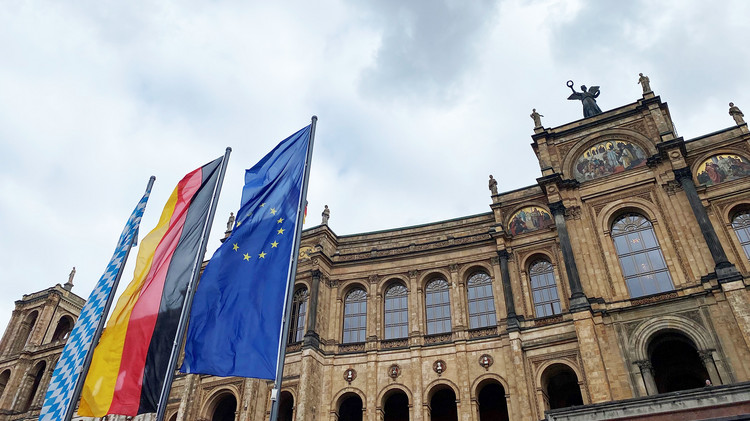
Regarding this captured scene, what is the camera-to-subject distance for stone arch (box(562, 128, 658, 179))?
99.7ft

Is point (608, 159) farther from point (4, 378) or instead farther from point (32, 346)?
point (4, 378)

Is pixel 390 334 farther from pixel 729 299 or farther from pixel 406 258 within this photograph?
pixel 729 299

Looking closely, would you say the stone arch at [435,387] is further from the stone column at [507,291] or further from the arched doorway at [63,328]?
the arched doorway at [63,328]

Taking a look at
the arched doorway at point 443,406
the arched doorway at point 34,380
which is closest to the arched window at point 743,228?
the arched doorway at point 443,406

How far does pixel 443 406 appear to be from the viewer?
3247cm

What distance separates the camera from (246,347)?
534 inches

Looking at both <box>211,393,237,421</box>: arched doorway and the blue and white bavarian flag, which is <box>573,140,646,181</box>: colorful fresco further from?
<box>211,393,237,421</box>: arched doorway

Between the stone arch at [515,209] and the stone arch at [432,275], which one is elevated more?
the stone arch at [515,209]

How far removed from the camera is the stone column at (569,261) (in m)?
26.8

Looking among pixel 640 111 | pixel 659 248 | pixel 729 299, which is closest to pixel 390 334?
pixel 659 248

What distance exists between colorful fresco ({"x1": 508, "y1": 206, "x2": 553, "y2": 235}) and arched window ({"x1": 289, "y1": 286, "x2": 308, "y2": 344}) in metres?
14.0

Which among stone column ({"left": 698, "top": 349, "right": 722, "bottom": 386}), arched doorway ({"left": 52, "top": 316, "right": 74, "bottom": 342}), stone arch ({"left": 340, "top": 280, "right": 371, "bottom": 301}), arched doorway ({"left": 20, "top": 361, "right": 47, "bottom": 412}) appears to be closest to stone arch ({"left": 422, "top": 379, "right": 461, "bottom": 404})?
stone arch ({"left": 340, "top": 280, "right": 371, "bottom": 301})

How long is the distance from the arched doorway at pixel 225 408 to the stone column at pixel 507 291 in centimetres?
1823

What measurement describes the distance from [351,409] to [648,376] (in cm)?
1730
